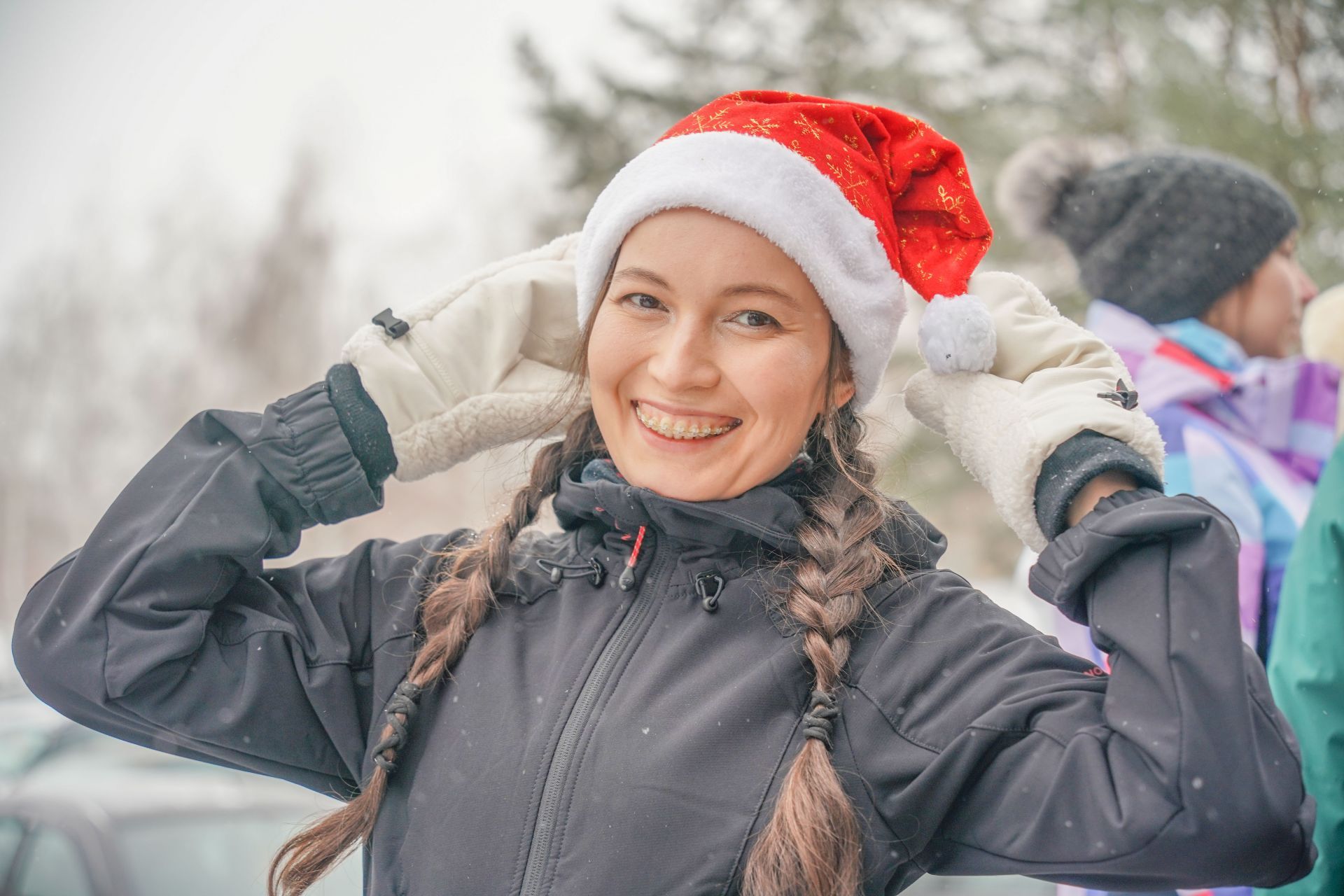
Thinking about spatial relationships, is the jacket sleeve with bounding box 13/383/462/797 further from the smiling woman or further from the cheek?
the cheek

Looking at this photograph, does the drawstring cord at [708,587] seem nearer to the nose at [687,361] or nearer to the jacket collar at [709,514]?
the jacket collar at [709,514]

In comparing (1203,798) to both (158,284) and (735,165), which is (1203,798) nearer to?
(735,165)

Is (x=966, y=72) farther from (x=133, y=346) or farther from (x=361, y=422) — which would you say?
(x=361, y=422)

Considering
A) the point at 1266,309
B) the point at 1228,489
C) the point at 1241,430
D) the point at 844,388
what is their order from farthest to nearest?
the point at 1266,309 → the point at 1241,430 → the point at 1228,489 → the point at 844,388

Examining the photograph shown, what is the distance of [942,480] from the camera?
415 inches

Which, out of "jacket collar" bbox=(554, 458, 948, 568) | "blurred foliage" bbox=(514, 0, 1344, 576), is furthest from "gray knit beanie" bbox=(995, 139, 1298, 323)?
"blurred foliage" bbox=(514, 0, 1344, 576)

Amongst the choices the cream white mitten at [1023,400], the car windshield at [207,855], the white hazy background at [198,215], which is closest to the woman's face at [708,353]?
the cream white mitten at [1023,400]

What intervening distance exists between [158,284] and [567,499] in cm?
1241

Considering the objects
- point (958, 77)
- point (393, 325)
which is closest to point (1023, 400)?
point (393, 325)

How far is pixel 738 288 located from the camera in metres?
1.69

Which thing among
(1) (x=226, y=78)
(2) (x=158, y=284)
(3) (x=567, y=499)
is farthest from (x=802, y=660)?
(1) (x=226, y=78)

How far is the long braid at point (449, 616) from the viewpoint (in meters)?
1.65

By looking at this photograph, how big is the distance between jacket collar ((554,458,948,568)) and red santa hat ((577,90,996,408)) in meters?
0.27

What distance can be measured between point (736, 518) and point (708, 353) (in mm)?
255
